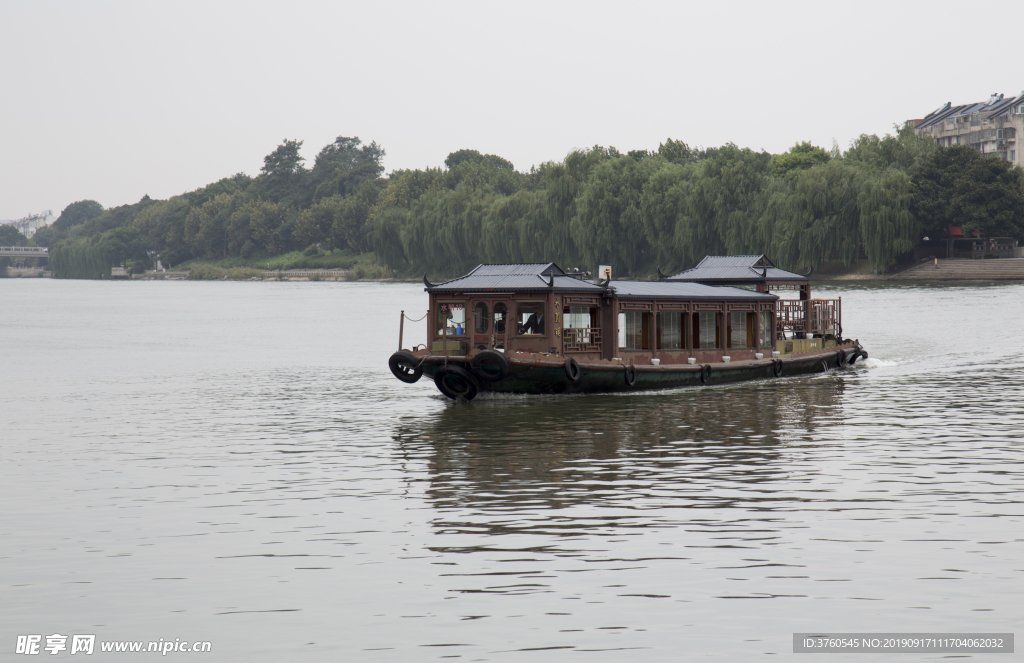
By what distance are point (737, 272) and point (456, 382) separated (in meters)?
14.3

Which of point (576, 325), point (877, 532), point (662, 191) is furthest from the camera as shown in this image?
point (662, 191)

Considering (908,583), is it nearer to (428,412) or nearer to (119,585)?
(119,585)

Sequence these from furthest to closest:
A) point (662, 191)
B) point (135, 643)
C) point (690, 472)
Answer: point (662, 191) → point (690, 472) → point (135, 643)

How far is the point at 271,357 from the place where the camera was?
44.8m

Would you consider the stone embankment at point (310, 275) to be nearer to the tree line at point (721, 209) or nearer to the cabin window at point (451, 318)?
the tree line at point (721, 209)

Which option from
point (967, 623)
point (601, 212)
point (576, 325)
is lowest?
point (967, 623)

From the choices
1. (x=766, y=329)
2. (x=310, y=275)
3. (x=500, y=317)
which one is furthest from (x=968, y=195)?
(x=310, y=275)

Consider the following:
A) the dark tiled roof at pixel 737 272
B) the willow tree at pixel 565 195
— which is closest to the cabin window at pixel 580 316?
the dark tiled roof at pixel 737 272

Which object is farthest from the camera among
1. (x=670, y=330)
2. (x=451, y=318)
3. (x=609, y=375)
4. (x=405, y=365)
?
(x=670, y=330)

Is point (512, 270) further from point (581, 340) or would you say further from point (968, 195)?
point (968, 195)

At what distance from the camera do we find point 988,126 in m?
135

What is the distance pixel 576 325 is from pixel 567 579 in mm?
18356

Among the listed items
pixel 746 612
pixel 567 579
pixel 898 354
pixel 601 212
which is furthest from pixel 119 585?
pixel 601 212

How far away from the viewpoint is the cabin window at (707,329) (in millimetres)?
32875
